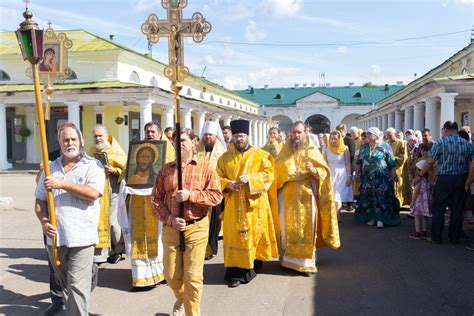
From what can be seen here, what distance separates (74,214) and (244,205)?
7.06 ft

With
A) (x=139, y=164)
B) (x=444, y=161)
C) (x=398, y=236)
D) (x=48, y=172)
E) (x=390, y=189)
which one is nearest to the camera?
(x=48, y=172)

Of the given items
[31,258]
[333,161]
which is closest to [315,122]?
[333,161]

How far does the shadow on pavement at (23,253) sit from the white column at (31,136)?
21.4 meters

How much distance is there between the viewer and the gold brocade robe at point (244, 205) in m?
5.25

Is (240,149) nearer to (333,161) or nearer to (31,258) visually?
(31,258)

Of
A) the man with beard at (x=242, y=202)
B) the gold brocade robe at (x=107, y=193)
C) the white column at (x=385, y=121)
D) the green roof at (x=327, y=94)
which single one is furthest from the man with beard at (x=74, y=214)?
the green roof at (x=327, y=94)

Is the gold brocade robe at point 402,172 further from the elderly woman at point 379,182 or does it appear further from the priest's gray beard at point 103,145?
the priest's gray beard at point 103,145

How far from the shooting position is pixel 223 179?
5270 millimetres

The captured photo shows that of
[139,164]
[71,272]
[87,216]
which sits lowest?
[71,272]

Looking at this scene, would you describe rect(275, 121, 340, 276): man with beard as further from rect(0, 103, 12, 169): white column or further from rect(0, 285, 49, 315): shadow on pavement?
rect(0, 103, 12, 169): white column

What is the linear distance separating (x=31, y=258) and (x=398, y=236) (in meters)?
5.99

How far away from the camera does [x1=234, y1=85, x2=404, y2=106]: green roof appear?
57.2 metres

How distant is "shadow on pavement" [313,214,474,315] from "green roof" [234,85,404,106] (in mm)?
50436

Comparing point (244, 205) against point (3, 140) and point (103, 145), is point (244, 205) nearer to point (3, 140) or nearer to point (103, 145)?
point (103, 145)
